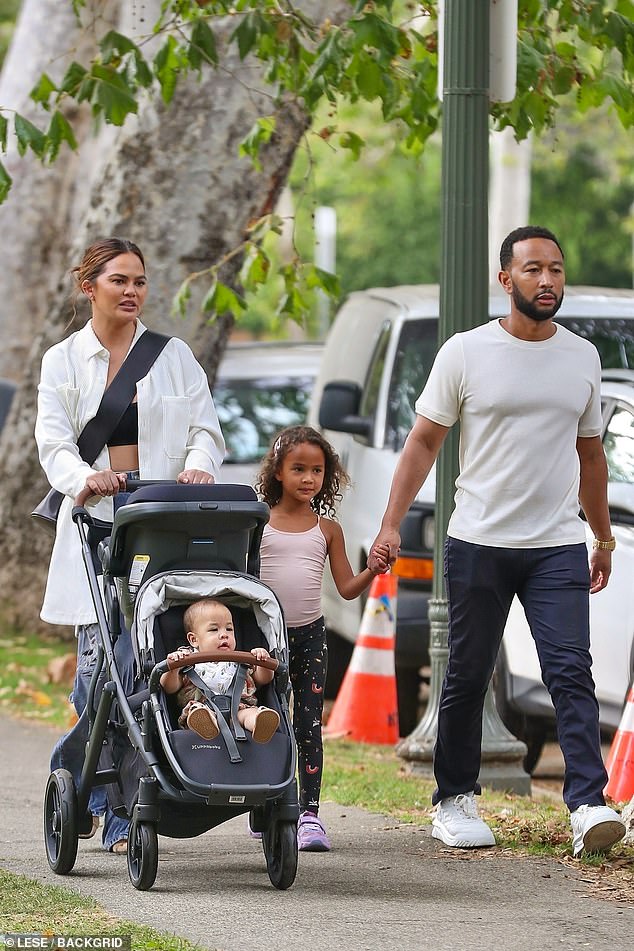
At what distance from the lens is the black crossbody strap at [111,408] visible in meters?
5.91

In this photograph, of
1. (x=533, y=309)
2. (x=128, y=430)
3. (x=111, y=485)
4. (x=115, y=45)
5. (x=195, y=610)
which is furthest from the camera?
(x=115, y=45)

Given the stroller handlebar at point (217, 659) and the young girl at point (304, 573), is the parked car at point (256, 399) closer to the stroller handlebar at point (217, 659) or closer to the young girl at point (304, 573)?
the young girl at point (304, 573)

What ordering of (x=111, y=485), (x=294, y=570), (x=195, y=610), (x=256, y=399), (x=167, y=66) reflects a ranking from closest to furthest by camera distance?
(x=195, y=610) → (x=111, y=485) → (x=294, y=570) → (x=167, y=66) → (x=256, y=399)

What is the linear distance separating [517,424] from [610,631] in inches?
96.6

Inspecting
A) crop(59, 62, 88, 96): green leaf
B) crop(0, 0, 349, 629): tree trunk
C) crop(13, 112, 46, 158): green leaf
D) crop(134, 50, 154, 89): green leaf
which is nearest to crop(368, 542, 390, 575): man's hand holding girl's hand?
crop(13, 112, 46, 158): green leaf

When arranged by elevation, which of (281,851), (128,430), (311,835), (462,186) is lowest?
(311,835)

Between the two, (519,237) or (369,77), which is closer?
(519,237)

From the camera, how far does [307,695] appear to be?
6.15m

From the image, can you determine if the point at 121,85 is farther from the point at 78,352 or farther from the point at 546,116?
the point at 78,352

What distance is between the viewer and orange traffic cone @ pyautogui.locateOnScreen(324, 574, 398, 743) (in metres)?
9.49

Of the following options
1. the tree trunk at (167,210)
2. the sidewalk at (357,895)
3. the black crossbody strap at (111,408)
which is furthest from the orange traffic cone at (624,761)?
the tree trunk at (167,210)

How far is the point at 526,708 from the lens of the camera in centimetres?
863

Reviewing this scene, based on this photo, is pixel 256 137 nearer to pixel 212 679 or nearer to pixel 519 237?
pixel 519 237

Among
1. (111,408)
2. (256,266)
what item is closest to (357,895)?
(111,408)
